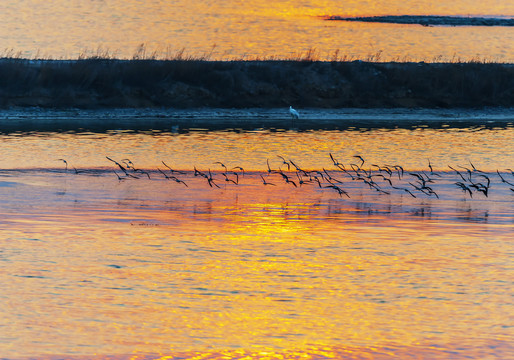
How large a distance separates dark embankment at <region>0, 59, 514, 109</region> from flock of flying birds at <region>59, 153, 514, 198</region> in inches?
712

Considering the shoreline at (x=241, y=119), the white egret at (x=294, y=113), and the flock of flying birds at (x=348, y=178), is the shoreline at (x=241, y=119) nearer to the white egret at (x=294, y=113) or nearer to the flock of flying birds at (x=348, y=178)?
the white egret at (x=294, y=113)

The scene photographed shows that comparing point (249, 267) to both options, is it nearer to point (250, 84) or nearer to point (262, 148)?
point (262, 148)

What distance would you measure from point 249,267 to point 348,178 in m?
8.96

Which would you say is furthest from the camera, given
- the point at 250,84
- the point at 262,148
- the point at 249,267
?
the point at 250,84

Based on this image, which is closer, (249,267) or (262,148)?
(249,267)

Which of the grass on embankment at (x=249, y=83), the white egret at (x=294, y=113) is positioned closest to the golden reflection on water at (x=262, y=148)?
the white egret at (x=294, y=113)

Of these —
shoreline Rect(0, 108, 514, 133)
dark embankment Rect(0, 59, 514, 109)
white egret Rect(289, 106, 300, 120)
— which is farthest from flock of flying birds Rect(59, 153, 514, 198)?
dark embankment Rect(0, 59, 514, 109)

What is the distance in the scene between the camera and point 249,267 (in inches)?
433

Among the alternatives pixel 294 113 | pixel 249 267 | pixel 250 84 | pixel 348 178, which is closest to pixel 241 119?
pixel 294 113

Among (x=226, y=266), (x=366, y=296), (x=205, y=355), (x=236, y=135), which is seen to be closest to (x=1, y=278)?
(x=226, y=266)

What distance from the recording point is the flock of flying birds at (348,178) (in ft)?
58.6

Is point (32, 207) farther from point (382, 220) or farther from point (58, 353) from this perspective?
point (58, 353)

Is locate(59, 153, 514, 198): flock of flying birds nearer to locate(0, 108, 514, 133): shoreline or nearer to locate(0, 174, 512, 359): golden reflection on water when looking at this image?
locate(0, 174, 512, 359): golden reflection on water

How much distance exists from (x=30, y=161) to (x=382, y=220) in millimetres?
10828
